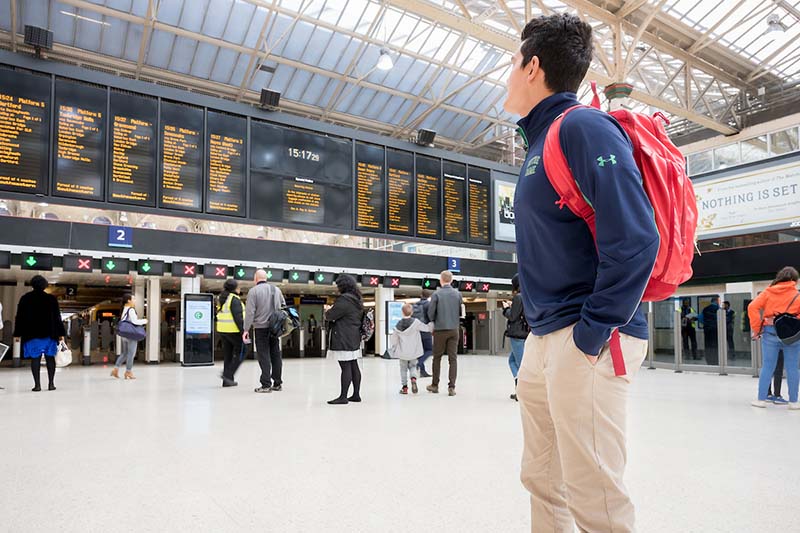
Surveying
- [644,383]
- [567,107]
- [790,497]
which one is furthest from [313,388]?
[567,107]

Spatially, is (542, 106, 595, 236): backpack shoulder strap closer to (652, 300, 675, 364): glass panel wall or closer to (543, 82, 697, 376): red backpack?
(543, 82, 697, 376): red backpack

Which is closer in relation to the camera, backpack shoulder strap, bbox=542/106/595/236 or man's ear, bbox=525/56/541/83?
backpack shoulder strap, bbox=542/106/595/236

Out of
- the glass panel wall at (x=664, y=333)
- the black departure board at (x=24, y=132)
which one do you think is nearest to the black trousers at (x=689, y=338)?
the glass panel wall at (x=664, y=333)

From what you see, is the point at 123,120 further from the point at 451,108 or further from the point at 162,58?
the point at 451,108

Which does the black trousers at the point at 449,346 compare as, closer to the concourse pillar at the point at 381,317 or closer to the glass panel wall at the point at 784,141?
the concourse pillar at the point at 381,317

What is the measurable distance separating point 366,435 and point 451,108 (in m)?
21.5

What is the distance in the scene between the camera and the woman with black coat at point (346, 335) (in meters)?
6.84

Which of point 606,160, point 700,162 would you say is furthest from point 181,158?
point 700,162

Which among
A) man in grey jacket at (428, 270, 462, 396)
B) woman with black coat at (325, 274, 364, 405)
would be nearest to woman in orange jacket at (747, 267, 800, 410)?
man in grey jacket at (428, 270, 462, 396)

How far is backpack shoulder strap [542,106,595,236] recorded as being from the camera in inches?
55.4

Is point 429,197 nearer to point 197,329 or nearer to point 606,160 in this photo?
point 197,329

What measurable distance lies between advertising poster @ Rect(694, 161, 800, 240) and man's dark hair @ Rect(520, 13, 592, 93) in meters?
16.5

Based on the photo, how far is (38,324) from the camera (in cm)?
795

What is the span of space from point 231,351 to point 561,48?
828 centimetres
